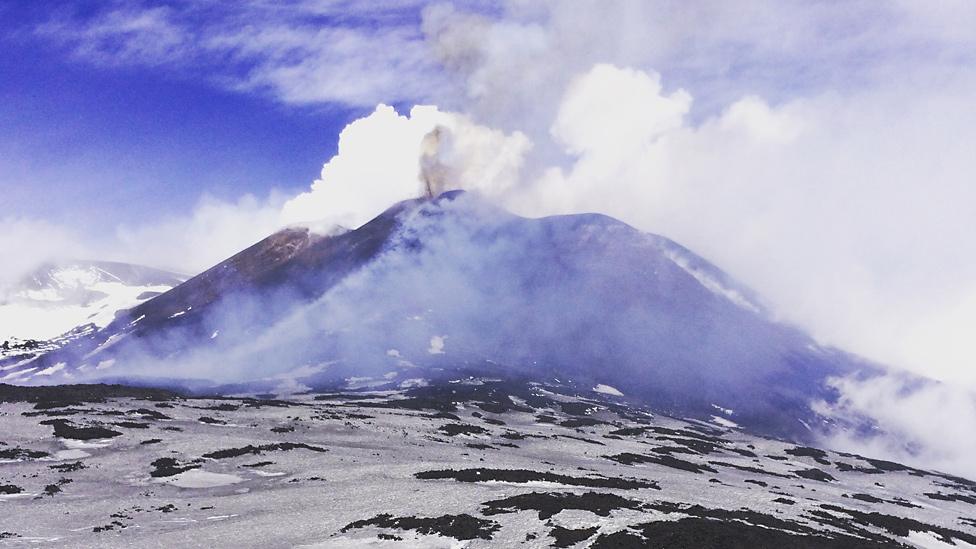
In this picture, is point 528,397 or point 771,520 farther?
point 528,397

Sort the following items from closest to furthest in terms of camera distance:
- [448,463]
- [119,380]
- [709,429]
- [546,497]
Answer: [546,497], [448,463], [709,429], [119,380]

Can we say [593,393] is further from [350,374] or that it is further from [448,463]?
[448,463]

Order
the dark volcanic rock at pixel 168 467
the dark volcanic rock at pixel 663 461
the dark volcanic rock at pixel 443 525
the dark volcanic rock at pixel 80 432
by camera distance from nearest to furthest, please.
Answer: the dark volcanic rock at pixel 443 525 → the dark volcanic rock at pixel 168 467 → the dark volcanic rock at pixel 80 432 → the dark volcanic rock at pixel 663 461

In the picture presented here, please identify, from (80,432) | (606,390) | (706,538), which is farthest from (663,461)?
(606,390)

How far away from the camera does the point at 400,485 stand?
5222 cm

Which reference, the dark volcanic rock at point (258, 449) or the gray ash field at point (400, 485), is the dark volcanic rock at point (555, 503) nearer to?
the gray ash field at point (400, 485)

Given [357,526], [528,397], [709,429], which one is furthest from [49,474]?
[709,429]

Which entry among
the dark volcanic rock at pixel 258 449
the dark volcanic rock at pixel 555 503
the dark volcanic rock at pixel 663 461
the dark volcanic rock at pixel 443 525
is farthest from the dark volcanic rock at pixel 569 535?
the dark volcanic rock at pixel 663 461

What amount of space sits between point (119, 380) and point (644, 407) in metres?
133

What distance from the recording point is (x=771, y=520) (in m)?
47.3

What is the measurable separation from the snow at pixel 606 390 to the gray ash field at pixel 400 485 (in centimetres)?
7047

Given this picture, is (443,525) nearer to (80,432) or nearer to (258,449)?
(258,449)

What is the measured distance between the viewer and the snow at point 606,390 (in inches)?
7259

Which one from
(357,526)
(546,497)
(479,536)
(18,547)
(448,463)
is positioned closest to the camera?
(18,547)
